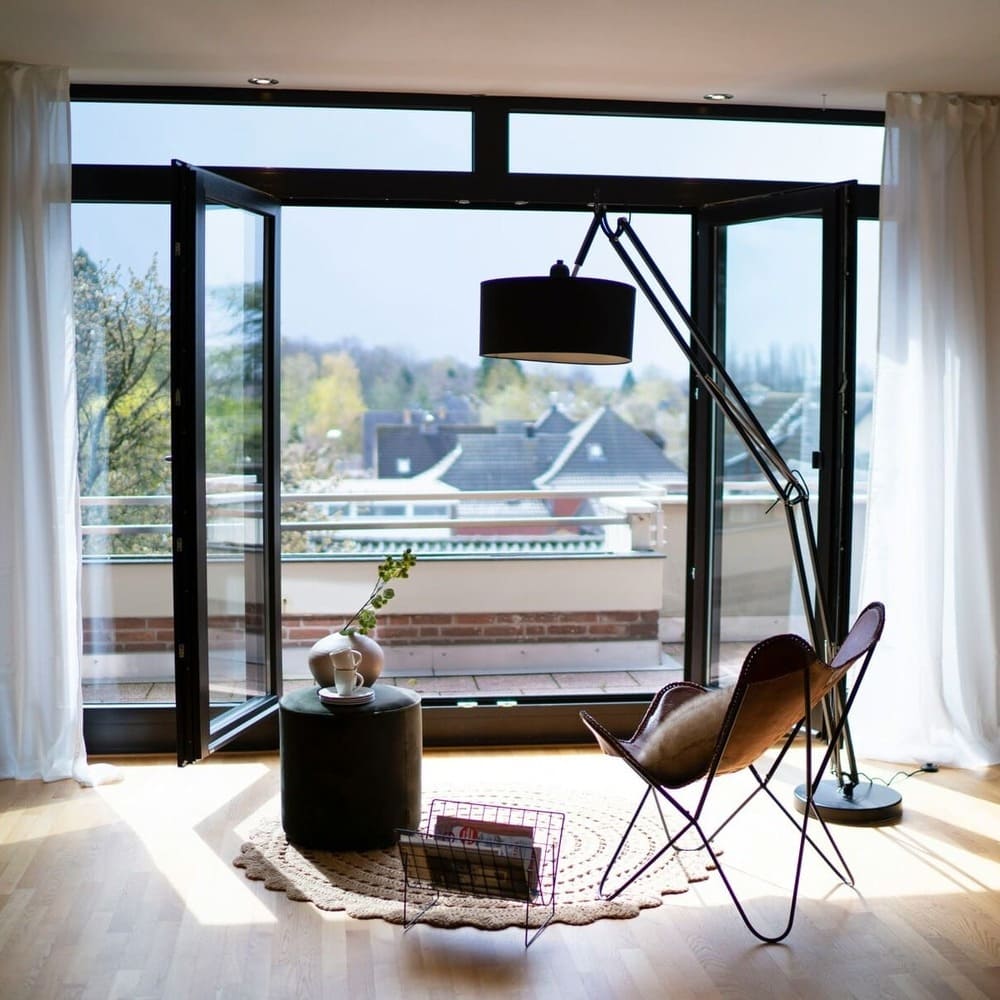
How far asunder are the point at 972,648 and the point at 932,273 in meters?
1.51

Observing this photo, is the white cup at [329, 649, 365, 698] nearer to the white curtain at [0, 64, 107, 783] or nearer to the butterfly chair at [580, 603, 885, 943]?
the butterfly chair at [580, 603, 885, 943]

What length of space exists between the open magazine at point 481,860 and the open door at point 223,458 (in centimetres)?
135

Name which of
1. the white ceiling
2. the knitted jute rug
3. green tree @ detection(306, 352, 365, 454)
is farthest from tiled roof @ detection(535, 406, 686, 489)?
the knitted jute rug

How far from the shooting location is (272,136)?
189 inches

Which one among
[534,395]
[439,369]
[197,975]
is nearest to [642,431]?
[534,395]

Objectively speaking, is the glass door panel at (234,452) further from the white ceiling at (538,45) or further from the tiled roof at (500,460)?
the tiled roof at (500,460)

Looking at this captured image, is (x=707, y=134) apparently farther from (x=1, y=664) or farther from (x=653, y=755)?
(x=1, y=664)

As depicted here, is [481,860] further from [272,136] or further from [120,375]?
[272,136]

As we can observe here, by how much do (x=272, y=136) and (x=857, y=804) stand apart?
131 inches

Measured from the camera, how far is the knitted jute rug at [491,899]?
→ 3.31 metres

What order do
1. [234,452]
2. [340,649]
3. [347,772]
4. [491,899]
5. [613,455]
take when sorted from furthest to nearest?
1. [613,455]
2. [234,452]
3. [340,649]
4. [347,772]
5. [491,899]

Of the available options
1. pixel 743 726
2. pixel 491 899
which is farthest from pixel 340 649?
pixel 743 726

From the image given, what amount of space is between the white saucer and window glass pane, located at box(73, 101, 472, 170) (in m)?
2.16

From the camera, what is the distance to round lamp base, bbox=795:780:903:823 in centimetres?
405
